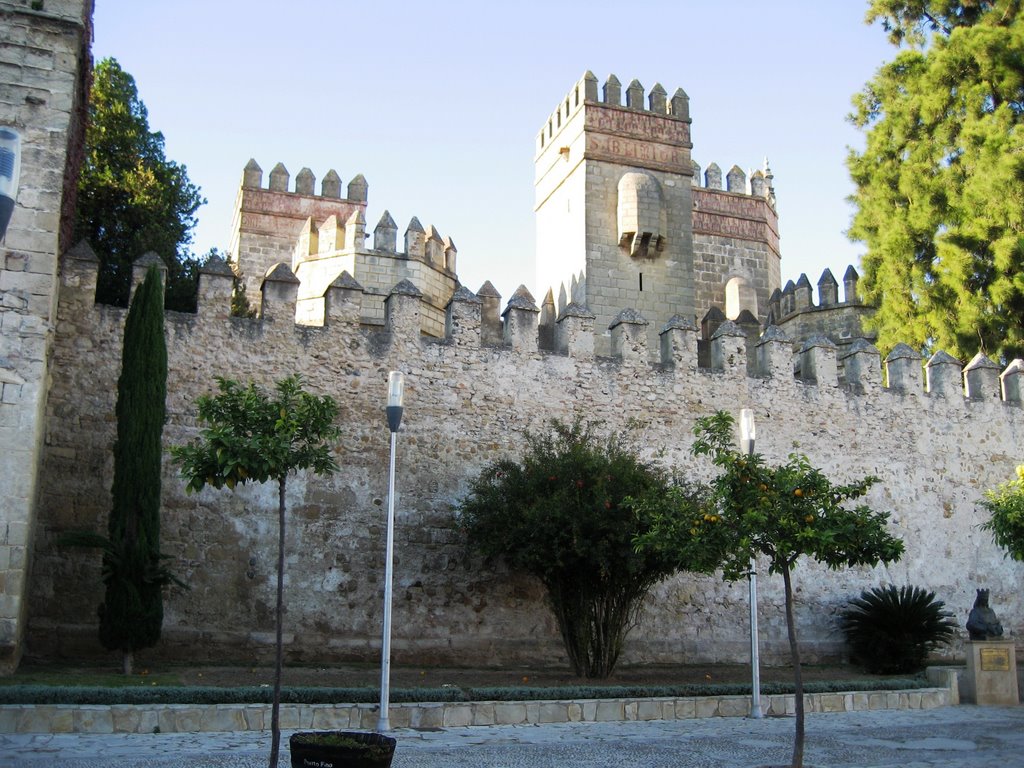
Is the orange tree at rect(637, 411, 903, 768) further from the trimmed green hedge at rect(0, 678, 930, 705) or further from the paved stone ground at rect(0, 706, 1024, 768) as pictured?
the trimmed green hedge at rect(0, 678, 930, 705)

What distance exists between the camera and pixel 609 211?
72.4ft

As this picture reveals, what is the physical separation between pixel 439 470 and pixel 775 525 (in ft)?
20.3

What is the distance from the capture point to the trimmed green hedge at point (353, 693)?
8.15m

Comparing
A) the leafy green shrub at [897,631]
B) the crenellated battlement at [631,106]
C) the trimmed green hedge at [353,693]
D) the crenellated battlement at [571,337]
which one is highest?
the crenellated battlement at [631,106]

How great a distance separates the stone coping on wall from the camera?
7.96 m

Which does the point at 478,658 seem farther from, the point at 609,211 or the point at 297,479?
the point at 609,211

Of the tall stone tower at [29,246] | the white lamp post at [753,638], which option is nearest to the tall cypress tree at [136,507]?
the tall stone tower at [29,246]

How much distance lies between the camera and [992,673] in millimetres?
11844

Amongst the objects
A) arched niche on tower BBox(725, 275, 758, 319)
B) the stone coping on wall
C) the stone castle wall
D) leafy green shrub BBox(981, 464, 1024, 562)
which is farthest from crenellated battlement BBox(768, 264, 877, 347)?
the stone coping on wall

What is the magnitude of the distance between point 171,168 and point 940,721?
1457 cm

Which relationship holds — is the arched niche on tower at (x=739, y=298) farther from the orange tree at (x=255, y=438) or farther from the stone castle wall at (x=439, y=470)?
the orange tree at (x=255, y=438)

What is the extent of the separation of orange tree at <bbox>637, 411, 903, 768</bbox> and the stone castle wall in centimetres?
526

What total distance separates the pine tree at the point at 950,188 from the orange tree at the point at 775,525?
12526 millimetres

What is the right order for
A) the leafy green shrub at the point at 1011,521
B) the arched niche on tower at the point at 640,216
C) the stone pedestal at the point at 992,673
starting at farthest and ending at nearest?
the arched niche on tower at the point at 640,216 → the leafy green shrub at the point at 1011,521 → the stone pedestal at the point at 992,673
